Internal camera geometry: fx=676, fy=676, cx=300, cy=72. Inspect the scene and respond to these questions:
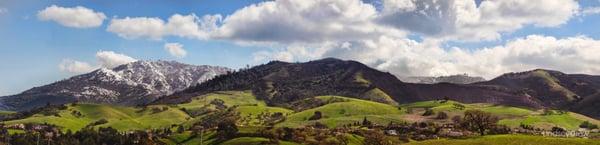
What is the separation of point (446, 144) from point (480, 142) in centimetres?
1009

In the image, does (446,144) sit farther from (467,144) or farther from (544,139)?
(544,139)

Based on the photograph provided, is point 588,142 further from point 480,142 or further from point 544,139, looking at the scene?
point 480,142

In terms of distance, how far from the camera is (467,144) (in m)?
195

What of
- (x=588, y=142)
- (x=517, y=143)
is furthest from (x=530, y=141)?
(x=588, y=142)

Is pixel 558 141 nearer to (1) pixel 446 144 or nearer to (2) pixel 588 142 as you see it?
(2) pixel 588 142

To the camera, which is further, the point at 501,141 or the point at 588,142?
the point at 501,141

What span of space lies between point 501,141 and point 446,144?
15586mm

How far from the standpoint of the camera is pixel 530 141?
18838 centimetres

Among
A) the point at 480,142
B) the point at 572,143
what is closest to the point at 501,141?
the point at 480,142

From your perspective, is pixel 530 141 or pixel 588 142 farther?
pixel 530 141

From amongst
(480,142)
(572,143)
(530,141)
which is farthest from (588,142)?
(480,142)

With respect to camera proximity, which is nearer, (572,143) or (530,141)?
(572,143)

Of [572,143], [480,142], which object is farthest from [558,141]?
[480,142]

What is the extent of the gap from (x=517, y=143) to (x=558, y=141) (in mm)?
10805
